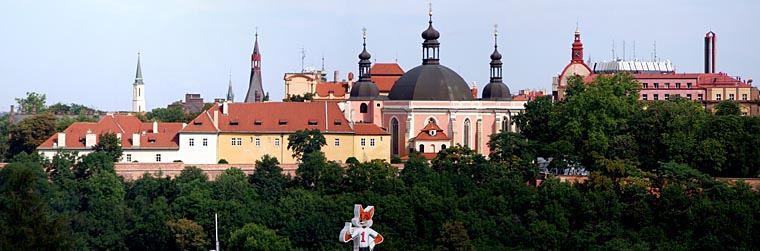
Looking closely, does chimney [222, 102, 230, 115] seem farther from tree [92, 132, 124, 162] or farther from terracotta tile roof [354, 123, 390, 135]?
terracotta tile roof [354, 123, 390, 135]

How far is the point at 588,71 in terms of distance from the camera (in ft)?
293

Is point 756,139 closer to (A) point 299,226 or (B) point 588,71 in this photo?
(A) point 299,226

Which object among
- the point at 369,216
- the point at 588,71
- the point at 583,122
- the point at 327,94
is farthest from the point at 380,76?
the point at 369,216

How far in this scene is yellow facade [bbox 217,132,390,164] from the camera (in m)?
68.7

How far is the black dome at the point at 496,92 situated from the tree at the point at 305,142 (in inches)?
418

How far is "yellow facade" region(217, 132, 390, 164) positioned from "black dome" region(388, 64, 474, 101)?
484 cm

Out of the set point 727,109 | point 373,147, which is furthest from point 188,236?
point 727,109

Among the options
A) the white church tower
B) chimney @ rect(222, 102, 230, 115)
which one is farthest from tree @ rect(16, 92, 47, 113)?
chimney @ rect(222, 102, 230, 115)

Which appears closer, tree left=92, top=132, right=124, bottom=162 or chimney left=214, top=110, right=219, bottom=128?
tree left=92, top=132, right=124, bottom=162

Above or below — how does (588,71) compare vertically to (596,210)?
above

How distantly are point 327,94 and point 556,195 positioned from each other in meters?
33.8

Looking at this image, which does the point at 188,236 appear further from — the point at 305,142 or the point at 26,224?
the point at 26,224

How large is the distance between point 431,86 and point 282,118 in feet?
23.2

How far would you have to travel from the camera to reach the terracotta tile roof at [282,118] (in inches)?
2734
